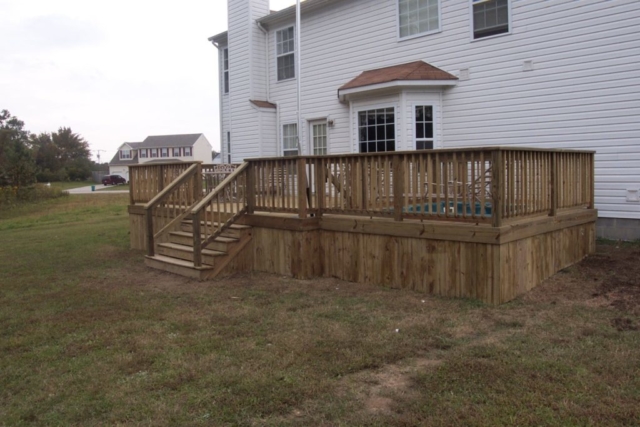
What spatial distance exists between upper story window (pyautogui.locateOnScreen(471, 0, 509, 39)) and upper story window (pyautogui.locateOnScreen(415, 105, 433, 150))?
1673 millimetres

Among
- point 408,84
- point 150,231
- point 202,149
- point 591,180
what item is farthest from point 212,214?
point 202,149

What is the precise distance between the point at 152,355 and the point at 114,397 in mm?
843

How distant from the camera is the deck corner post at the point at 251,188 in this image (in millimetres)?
8391

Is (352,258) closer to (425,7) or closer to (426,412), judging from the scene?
(426,412)

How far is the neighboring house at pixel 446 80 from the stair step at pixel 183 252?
4.91 metres

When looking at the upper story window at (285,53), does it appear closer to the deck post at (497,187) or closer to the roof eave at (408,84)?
the roof eave at (408,84)

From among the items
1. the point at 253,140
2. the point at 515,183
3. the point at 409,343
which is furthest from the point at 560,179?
the point at 253,140

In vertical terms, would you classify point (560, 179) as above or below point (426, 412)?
above

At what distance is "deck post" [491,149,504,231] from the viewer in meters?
5.84

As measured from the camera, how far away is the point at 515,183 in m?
6.30

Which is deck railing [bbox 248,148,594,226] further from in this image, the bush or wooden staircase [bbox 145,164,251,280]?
the bush

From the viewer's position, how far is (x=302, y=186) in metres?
7.60

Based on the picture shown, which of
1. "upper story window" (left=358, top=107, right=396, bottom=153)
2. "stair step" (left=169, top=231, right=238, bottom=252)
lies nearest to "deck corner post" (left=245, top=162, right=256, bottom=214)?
"stair step" (left=169, top=231, right=238, bottom=252)

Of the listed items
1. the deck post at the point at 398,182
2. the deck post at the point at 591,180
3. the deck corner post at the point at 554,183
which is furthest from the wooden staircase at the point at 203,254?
the deck post at the point at 591,180
